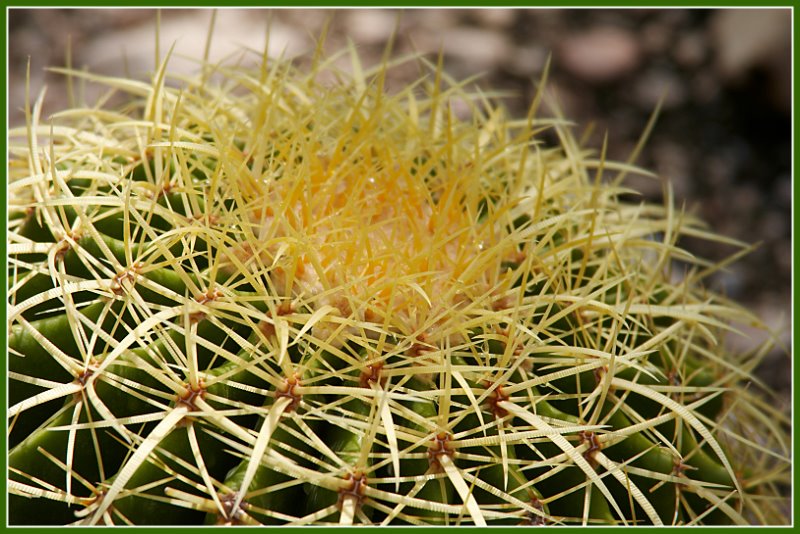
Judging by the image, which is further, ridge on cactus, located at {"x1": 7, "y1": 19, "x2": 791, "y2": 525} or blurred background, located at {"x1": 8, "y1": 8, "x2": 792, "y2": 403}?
blurred background, located at {"x1": 8, "y1": 8, "x2": 792, "y2": 403}

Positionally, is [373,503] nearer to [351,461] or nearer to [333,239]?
[351,461]

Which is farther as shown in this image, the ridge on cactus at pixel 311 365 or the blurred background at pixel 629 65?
the blurred background at pixel 629 65

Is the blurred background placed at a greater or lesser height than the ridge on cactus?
lesser

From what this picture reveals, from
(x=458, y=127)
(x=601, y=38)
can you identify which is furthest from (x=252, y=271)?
(x=601, y=38)

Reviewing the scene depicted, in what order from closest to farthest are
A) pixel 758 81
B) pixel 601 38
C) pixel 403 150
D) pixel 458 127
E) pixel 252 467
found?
pixel 252 467
pixel 403 150
pixel 458 127
pixel 758 81
pixel 601 38

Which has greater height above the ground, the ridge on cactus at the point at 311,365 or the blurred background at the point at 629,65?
the ridge on cactus at the point at 311,365
